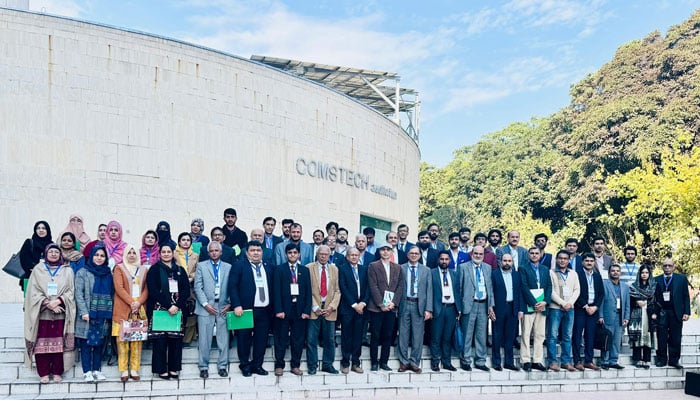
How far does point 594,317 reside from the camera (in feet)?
25.4

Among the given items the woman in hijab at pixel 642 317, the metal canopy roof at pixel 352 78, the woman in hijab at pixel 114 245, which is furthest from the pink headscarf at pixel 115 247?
the metal canopy roof at pixel 352 78

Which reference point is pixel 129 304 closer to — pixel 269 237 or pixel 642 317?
pixel 269 237

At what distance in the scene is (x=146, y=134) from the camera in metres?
10.8

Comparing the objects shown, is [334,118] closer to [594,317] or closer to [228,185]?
[228,185]

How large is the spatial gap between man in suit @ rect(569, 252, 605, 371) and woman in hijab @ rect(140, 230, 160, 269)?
18.2 ft

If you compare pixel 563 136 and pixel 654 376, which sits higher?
pixel 563 136

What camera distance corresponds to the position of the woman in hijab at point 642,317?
26.2 feet

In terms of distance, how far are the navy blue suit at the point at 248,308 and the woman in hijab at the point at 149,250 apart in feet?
3.02

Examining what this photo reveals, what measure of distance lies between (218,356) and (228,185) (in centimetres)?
585

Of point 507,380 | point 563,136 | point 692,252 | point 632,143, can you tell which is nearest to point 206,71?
point 507,380

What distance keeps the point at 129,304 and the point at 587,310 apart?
19.2 ft

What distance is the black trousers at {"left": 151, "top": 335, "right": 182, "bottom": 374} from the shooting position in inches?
243

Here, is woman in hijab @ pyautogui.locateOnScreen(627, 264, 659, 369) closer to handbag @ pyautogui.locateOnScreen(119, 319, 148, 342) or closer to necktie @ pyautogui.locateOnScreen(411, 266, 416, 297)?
necktie @ pyautogui.locateOnScreen(411, 266, 416, 297)

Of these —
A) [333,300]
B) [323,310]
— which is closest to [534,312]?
[333,300]
